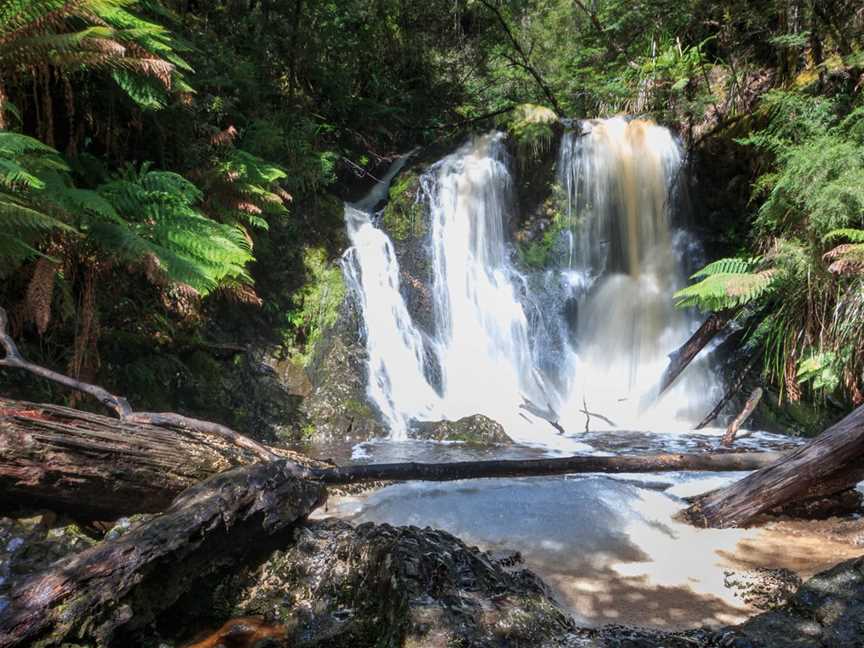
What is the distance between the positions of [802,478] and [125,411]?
3.79 meters

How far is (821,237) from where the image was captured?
6.72 metres

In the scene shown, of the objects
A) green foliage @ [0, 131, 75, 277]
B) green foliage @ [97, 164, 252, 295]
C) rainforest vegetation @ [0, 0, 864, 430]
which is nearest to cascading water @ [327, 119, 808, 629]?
rainforest vegetation @ [0, 0, 864, 430]

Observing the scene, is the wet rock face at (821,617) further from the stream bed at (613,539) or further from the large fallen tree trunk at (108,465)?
the large fallen tree trunk at (108,465)

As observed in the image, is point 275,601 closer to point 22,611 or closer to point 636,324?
point 22,611

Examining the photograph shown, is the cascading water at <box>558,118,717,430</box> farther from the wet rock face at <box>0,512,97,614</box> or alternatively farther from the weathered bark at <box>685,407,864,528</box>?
the wet rock face at <box>0,512,97,614</box>

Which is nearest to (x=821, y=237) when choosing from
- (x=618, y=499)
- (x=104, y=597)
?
(x=618, y=499)

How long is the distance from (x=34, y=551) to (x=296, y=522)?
1054 mm

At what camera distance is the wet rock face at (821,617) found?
192 cm

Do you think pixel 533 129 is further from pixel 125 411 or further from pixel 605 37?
pixel 125 411

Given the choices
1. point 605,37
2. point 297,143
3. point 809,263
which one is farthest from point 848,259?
point 605,37

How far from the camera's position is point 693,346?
27.4 feet

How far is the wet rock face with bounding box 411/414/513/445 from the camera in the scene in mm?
6656

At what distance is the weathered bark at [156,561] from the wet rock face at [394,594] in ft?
0.60

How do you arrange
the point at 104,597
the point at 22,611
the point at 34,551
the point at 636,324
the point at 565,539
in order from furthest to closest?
the point at 636,324
the point at 565,539
the point at 34,551
the point at 104,597
the point at 22,611
